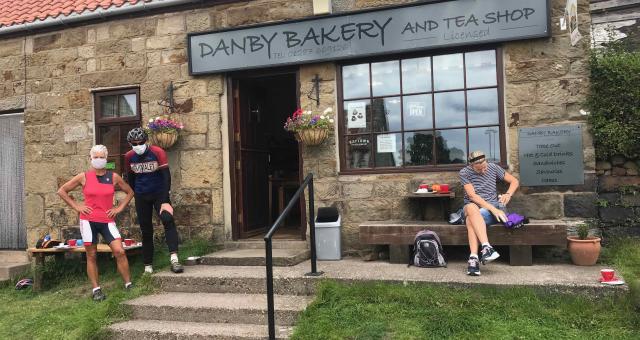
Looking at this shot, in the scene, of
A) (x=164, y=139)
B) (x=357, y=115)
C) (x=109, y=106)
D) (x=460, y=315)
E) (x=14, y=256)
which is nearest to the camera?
(x=460, y=315)

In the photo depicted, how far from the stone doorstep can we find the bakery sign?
2621 millimetres

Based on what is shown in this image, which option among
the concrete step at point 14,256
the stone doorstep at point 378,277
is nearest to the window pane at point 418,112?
the stone doorstep at point 378,277

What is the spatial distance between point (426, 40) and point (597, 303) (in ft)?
11.3

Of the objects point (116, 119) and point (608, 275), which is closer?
point (608, 275)

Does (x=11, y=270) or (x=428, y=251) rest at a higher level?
(x=428, y=251)

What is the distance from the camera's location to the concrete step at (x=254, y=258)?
5.97 metres

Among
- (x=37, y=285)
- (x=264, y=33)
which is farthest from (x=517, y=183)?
(x=37, y=285)

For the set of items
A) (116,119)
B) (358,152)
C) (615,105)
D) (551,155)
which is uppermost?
(116,119)

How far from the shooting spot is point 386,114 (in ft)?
21.6

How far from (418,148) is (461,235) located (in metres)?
1.33

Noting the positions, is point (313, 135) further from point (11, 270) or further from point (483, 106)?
point (11, 270)

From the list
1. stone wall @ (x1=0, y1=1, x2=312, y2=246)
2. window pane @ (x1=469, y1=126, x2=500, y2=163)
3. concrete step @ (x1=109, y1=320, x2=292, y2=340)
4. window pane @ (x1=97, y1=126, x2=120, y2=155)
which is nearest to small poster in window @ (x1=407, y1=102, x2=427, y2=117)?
window pane @ (x1=469, y1=126, x2=500, y2=163)

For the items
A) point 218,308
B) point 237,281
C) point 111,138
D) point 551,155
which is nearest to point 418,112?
point 551,155

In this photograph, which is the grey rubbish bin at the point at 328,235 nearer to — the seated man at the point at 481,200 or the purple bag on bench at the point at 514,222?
the seated man at the point at 481,200
